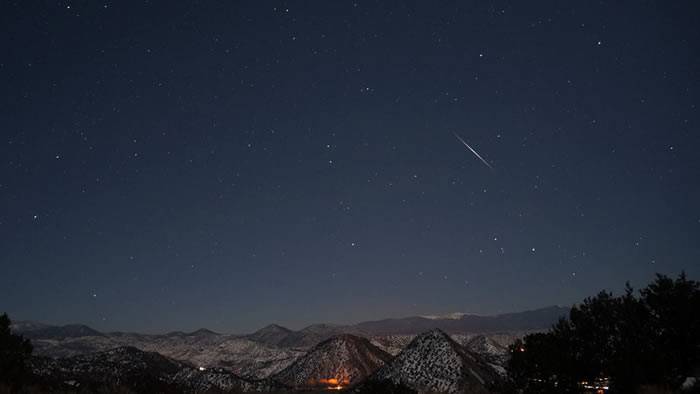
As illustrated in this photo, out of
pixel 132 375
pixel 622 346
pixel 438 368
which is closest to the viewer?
pixel 622 346

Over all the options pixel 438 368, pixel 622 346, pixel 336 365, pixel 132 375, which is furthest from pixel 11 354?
pixel 132 375

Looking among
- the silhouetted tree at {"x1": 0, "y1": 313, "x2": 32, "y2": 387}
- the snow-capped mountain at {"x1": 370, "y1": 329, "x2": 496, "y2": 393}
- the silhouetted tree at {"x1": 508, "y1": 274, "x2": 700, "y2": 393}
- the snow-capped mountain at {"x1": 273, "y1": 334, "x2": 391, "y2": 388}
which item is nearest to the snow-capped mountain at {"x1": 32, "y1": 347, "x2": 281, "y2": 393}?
the snow-capped mountain at {"x1": 273, "y1": 334, "x2": 391, "y2": 388}

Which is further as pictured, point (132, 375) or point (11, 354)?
point (132, 375)

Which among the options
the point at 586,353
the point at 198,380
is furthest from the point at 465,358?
the point at 586,353

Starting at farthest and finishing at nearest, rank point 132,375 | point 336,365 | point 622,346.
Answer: point 336,365 < point 132,375 < point 622,346

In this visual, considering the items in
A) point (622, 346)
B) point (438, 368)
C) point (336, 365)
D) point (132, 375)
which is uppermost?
point (622, 346)

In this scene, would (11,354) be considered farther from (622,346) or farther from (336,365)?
(336,365)

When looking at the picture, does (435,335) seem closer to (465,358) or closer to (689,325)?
(465,358)
